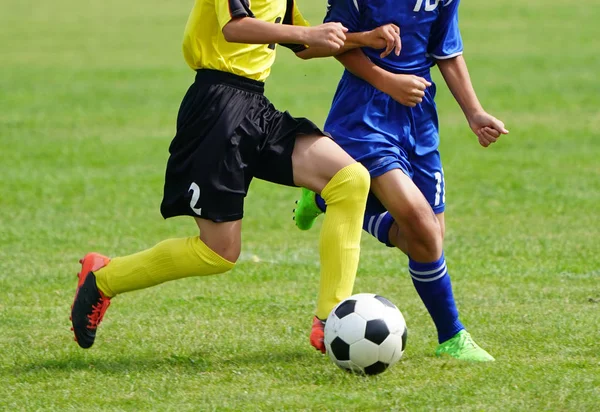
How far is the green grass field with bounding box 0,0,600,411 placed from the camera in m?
5.10

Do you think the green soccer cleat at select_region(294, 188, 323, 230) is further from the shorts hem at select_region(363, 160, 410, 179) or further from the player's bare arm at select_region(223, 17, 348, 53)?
the player's bare arm at select_region(223, 17, 348, 53)

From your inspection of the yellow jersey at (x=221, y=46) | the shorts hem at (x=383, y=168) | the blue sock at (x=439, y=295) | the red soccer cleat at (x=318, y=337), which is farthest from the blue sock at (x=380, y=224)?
the yellow jersey at (x=221, y=46)

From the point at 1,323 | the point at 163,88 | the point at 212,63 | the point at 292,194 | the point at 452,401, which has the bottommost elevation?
the point at 163,88

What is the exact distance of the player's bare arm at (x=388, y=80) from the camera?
5.72m

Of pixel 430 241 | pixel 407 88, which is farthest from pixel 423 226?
pixel 407 88

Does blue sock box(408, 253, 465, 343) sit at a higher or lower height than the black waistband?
lower

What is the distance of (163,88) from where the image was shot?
1944 cm

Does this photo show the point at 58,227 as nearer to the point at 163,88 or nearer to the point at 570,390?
the point at 570,390

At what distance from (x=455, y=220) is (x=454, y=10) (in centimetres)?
409

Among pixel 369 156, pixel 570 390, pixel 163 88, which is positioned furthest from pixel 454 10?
pixel 163 88

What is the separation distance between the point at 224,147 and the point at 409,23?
123 cm

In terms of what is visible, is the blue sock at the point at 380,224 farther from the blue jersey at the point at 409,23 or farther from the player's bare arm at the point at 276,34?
the player's bare arm at the point at 276,34

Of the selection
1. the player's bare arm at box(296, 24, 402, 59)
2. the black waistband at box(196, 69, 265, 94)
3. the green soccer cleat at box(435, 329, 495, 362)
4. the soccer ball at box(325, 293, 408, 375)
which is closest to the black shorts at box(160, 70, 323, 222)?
the black waistband at box(196, 69, 265, 94)

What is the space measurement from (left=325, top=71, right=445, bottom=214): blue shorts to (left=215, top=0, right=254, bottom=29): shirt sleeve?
2.93 feet
